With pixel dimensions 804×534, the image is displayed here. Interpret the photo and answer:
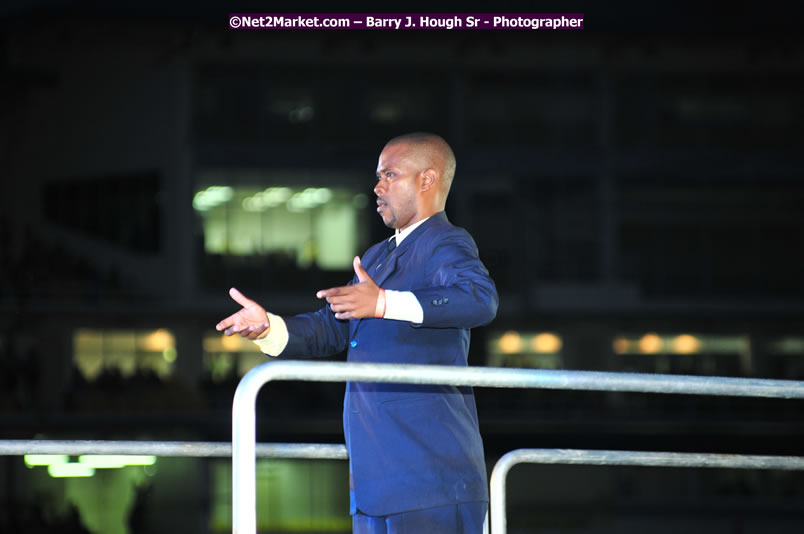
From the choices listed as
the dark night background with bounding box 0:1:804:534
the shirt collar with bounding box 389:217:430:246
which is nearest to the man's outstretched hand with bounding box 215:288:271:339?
the shirt collar with bounding box 389:217:430:246

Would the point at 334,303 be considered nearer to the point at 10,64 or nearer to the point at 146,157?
the point at 146,157

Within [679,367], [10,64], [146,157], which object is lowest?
[679,367]

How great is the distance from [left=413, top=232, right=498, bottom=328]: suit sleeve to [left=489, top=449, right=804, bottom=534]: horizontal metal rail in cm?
46

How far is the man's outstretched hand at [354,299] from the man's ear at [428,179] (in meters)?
0.46

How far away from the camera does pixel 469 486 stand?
9.95 ft

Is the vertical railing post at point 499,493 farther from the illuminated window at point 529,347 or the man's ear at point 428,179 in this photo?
the illuminated window at point 529,347

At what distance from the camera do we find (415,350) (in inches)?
122

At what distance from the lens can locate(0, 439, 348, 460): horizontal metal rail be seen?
327 centimetres

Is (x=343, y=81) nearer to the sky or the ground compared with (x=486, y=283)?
nearer to the sky

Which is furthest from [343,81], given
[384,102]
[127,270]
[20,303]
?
[20,303]

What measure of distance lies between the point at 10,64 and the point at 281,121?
25.2ft

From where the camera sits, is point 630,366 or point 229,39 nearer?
point 229,39

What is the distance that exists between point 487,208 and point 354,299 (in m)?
30.3

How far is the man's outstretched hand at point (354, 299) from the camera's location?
284 centimetres
